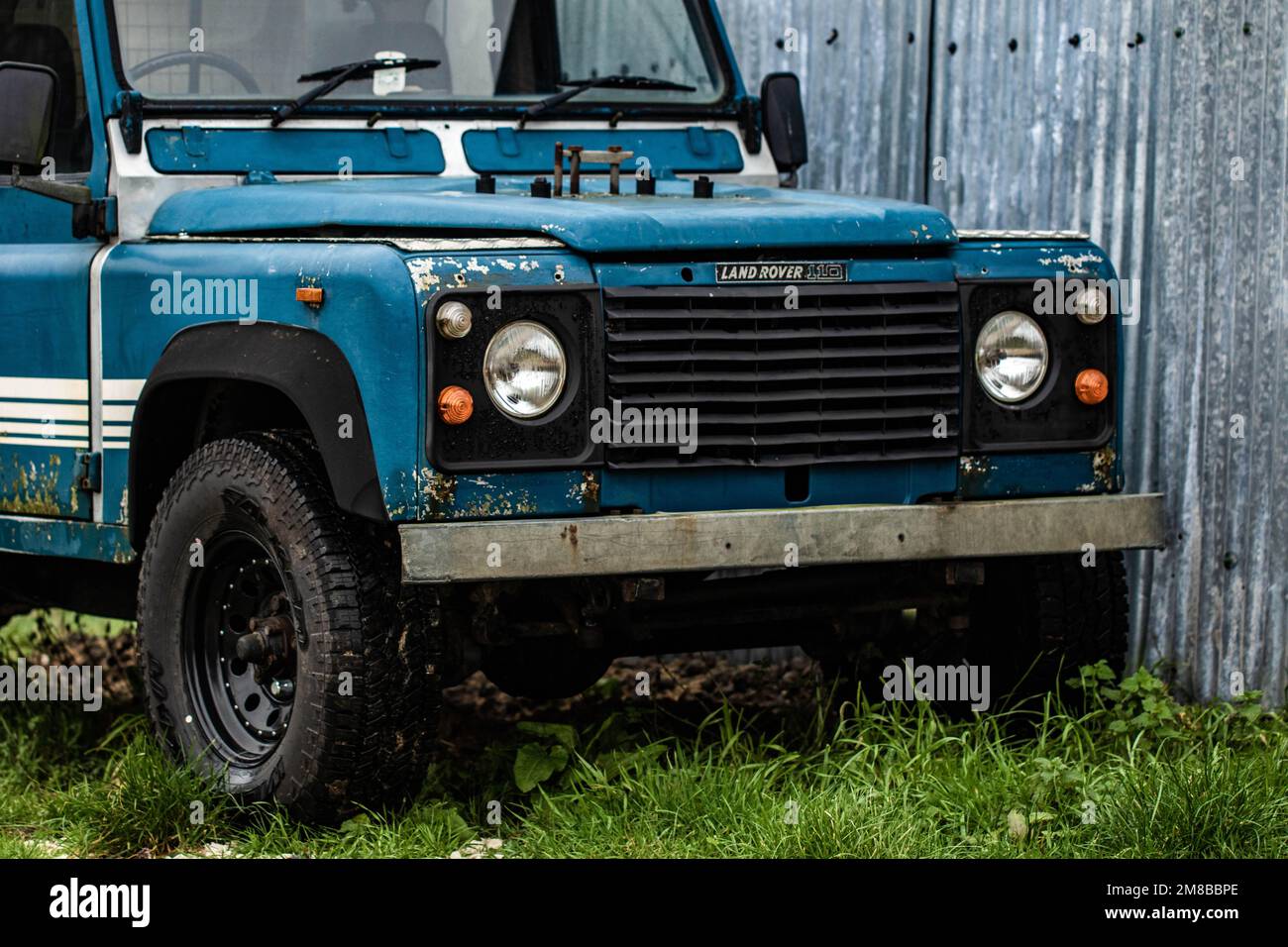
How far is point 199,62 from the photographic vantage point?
5.38 meters

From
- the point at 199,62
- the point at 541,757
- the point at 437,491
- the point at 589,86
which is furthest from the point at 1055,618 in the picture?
the point at 199,62

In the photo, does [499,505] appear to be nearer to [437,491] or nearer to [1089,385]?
[437,491]

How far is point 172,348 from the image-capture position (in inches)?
191

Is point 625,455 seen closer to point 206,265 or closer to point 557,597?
point 557,597

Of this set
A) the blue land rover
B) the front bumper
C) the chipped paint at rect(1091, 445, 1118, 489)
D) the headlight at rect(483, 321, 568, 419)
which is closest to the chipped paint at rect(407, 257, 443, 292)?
the blue land rover

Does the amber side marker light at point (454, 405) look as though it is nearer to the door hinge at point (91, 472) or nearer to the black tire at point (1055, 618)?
the door hinge at point (91, 472)

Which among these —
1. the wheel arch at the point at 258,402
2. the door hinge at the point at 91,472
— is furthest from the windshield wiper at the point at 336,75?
the door hinge at the point at 91,472

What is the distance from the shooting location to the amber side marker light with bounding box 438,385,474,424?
4270 millimetres

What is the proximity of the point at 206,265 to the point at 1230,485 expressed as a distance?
283 centimetres

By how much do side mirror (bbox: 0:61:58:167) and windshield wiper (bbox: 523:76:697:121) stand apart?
1307mm

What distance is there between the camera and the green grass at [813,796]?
171 inches

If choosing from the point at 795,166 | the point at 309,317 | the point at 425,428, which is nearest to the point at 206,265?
the point at 309,317

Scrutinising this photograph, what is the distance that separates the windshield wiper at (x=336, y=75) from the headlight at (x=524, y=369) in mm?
1360

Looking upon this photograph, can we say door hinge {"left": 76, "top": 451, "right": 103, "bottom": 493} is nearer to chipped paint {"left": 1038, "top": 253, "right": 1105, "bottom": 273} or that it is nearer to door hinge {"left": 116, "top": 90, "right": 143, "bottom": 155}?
door hinge {"left": 116, "top": 90, "right": 143, "bottom": 155}
